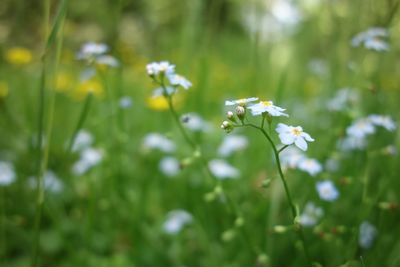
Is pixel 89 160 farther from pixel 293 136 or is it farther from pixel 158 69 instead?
pixel 293 136

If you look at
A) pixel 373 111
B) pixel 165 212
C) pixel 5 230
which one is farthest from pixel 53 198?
pixel 373 111

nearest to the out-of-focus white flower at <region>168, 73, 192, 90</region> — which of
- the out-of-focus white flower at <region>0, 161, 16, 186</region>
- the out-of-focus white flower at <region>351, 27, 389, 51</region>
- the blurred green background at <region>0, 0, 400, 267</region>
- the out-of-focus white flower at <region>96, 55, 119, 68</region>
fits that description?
the blurred green background at <region>0, 0, 400, 267</region>

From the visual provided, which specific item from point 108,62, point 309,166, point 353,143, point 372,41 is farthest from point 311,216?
point 108,62

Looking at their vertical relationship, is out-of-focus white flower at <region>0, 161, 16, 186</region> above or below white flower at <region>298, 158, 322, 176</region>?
above

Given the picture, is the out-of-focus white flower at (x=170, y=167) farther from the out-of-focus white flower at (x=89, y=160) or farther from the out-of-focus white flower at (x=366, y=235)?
the out-of-focus white flower at (x=366, y=235)

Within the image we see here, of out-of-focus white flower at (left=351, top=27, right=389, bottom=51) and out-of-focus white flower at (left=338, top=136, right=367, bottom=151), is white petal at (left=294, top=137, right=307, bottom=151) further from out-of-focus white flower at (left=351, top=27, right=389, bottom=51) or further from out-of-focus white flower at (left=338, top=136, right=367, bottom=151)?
out-of-focus white flower at (left=338, top=136, right=367, bottom=151)

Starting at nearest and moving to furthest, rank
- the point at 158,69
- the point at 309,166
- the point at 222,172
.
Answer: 1. the point at 158,69
2. the point at 309,166
3. the point at 222,172
